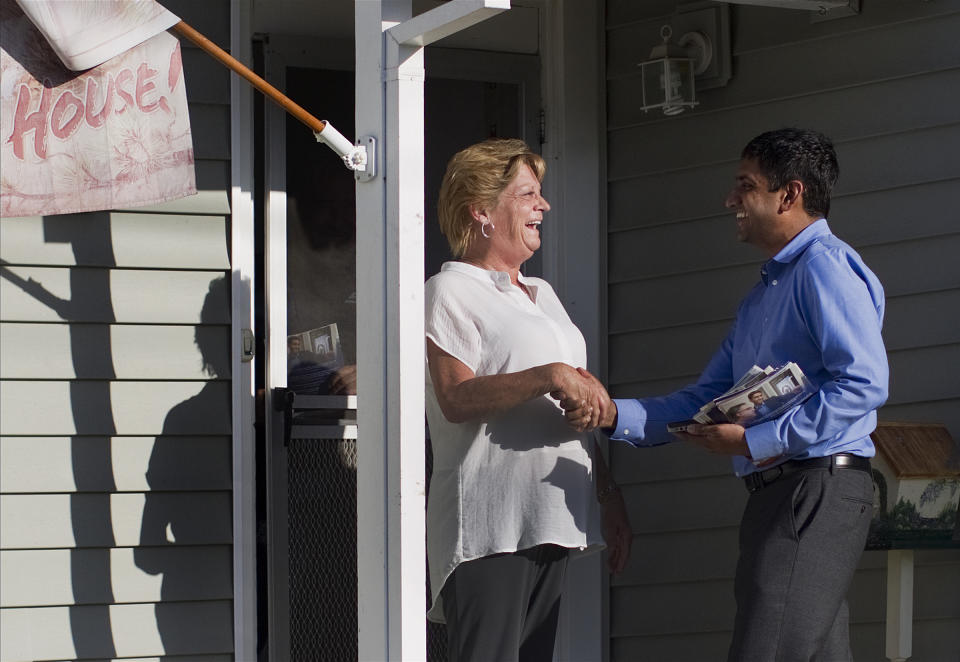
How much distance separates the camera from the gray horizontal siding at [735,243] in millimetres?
3721

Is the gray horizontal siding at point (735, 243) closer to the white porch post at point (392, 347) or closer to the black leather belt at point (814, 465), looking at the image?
the black leather belt at point (814, 465)

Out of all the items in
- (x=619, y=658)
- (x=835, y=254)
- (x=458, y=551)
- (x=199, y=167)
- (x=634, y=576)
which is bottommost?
(x=619, y=658)

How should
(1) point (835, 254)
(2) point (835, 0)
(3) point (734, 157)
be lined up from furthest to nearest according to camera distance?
(3) point (734, 157) < (2) point (835, 0) < (1) point (835, 254)

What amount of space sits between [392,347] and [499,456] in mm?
505

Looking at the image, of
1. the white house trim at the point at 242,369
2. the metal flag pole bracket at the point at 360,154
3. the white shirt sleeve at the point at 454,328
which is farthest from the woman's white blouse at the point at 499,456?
the white house trim at the point at 242,369

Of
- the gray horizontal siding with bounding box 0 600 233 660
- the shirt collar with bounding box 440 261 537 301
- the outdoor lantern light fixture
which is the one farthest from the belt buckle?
the gray horizontal siding with bounding box 0 600 233 660

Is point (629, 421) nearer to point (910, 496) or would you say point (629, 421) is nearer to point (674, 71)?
point (910, 496)

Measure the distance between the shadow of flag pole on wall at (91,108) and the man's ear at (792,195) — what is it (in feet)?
4.25

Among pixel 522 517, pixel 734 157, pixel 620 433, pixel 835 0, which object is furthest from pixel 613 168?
pixel 522 517

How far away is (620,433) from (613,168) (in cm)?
121

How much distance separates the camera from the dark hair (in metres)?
3.10

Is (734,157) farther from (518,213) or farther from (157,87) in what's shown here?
(157,87)

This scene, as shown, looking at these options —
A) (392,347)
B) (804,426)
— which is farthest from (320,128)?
(804,426)

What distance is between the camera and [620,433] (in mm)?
3395
